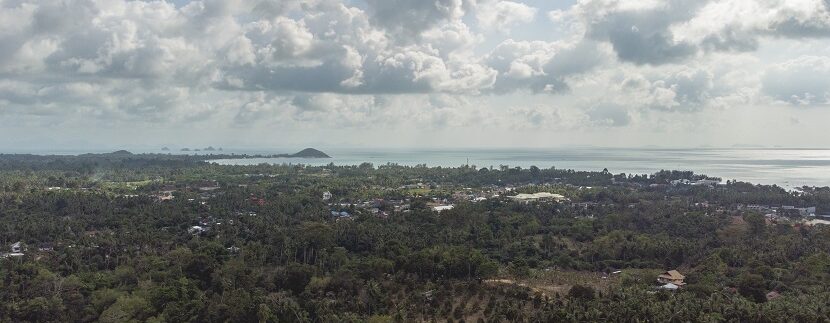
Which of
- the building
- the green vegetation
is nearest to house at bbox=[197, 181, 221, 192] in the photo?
the green vegetation

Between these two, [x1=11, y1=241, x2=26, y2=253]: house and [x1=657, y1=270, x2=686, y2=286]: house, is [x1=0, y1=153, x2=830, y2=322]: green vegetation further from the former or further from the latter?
[x1=11, y1=241, x2=26, y2=253]: house

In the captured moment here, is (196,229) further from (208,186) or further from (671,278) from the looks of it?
(208,186)

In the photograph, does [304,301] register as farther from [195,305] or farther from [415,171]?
[415,171]

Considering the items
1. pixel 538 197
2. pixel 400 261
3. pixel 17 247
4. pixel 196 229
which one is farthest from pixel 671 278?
pixel 17 247

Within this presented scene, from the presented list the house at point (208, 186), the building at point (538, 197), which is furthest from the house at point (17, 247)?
the building at point (538, 197)

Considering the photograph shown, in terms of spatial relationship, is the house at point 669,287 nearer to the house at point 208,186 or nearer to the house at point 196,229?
the house at point 196,229
